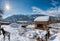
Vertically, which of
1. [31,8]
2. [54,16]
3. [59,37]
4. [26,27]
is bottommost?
[59,37]

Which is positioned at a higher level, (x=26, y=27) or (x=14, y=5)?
(x=14, y=5)

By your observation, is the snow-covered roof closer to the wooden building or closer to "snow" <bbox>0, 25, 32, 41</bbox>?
the wooden building

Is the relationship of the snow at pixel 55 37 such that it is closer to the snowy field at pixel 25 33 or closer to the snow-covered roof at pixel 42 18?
the snowy field at pixel 25 33

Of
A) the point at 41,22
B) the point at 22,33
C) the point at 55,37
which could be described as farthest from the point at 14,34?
the point at 55,37

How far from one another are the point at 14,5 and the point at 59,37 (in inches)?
36.2

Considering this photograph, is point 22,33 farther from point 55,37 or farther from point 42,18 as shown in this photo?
point 55,37

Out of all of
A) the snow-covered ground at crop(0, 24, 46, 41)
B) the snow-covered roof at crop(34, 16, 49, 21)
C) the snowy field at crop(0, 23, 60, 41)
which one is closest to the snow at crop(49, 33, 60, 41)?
the snowy field at crop(0, 23, 60, 41)

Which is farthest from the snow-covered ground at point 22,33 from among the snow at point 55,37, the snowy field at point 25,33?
the snow at point 55,37

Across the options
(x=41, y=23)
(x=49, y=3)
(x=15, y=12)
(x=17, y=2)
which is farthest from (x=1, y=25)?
(x=49, y=3)

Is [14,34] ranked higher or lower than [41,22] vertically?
lower

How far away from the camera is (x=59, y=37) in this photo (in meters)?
2.01

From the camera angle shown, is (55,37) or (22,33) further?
(22,33)

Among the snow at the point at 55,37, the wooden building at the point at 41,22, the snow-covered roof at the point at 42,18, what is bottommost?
the snow at the point at 55,37

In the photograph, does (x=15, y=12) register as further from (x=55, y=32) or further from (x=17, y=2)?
(x=55, y=32)
